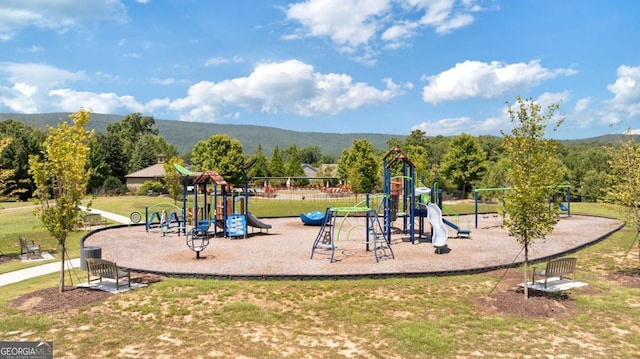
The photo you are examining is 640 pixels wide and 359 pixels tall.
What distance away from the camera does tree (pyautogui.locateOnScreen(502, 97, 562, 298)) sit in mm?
10641

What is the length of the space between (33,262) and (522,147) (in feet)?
54.5

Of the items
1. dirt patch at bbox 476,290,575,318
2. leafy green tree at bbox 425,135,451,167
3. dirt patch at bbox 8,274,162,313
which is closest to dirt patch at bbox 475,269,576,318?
dirt patch at bbox 476,290,575,318

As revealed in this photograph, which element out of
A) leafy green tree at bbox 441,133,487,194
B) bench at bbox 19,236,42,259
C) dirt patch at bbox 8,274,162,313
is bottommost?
dirt patch at bbox 8,274,162,313

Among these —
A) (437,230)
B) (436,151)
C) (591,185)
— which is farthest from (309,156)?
(437,230)

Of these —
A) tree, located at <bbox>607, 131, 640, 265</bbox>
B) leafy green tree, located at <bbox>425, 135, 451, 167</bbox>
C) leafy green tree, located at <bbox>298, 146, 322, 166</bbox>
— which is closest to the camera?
tree, located at <bbox>607, 131, 640, 265</bbox>

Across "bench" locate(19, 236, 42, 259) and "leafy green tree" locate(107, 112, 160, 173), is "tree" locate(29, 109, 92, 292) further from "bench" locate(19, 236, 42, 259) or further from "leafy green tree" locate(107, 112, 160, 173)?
"leafy green tree" locate(107, 112, 160, 173)

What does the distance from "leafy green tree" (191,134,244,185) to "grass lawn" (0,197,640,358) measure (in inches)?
2035

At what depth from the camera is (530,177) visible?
10.7m

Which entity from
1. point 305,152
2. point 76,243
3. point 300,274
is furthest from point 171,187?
point 305,152

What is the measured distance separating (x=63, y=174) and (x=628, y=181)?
16.0m

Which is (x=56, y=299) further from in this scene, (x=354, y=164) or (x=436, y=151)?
(x=436, y=151)

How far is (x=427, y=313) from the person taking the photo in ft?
31.6

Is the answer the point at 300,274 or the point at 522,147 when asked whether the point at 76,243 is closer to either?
the point at 300,274

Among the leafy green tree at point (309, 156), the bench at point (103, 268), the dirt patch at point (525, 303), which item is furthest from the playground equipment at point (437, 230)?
the leafy green tree at point (309, 156)
